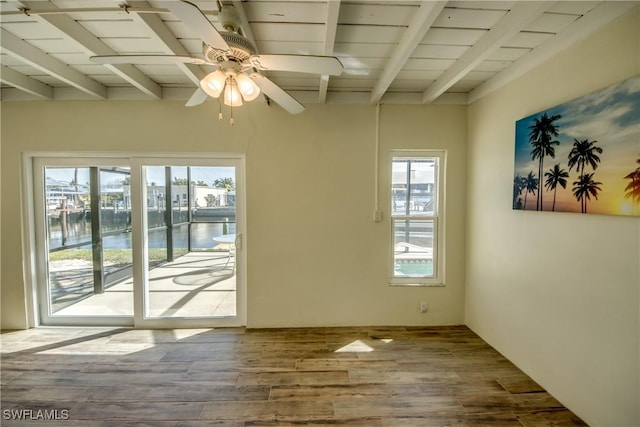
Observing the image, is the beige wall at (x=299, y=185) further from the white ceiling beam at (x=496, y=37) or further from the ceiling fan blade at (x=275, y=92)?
the ceiling fan blade at (x=275, y=92)

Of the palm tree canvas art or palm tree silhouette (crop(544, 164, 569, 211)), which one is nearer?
the palm tree canvas art

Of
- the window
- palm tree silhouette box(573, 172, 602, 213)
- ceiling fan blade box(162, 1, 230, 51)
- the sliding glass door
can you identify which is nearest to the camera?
ceiling fan blade box(162, 1, 230, 51)

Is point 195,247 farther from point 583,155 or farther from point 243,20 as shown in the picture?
point 583,155

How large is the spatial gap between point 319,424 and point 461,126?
3054 mm

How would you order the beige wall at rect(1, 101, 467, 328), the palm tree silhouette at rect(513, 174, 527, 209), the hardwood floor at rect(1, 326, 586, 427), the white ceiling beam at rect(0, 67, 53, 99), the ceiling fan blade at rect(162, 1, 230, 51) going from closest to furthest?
1. the ceiling fan blade at rect(162, 1, 230, 51)
2. the hardwood floor at rect(1, 326, 586, 427)
3. the palm tree silhouette at rect(513, 174, 527, 209)
4. the white ceiling beam at rect(0, 67, 53, 99)
5. the beige wall at rect(1, 101, 467, 328)

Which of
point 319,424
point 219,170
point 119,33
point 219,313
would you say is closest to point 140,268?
point 219,313

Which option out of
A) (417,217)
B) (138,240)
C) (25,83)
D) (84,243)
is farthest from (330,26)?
(84,243)

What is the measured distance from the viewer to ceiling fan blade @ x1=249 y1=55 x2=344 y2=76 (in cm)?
133

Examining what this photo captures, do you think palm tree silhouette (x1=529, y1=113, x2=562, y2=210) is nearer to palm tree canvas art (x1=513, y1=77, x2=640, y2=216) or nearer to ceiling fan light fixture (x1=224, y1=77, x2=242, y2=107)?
palm tree canvas art (x1=513, y1=77, x2=640, y2=216)

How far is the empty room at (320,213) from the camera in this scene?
162 centimetres

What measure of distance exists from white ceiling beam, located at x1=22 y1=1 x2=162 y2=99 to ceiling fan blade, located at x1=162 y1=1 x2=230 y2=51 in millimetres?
1268

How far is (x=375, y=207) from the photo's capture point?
2975 mm

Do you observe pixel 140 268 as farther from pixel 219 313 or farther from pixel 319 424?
pixel 319 424

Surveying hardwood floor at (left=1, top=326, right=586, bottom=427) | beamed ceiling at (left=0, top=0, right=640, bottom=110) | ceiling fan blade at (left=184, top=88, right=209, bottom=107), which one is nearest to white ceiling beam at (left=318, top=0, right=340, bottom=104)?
beamed ceiling at (left=0, top=0, right=640, bottom=110)
